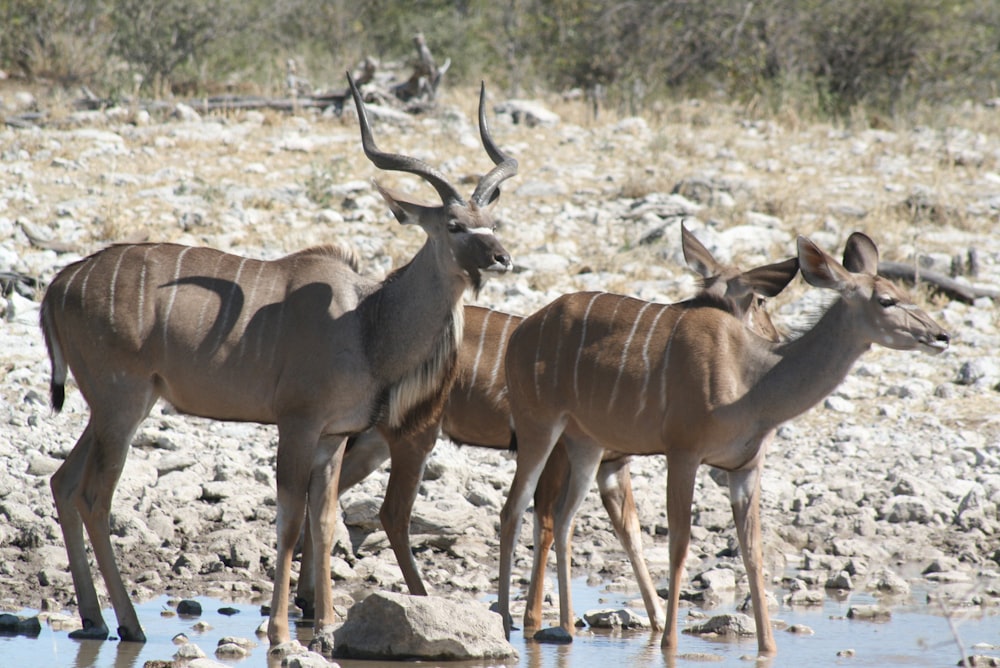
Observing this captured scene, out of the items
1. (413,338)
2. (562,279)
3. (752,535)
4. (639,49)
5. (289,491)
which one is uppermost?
(639,49)

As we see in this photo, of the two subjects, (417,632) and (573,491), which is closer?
(417,632)

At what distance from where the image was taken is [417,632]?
4.90 metres

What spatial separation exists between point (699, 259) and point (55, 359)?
292 centimetres

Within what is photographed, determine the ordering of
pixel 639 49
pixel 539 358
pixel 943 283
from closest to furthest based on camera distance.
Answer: pixel 539 358 → pixel 943 283 → pixel 639 49

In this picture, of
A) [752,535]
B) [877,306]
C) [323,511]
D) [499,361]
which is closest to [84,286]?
[323,511]

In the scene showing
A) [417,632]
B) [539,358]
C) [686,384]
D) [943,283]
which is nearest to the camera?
[417,632]

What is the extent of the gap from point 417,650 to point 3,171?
8.06 m

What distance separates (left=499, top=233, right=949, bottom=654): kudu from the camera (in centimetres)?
548

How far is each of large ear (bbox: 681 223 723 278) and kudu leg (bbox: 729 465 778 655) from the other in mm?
1316

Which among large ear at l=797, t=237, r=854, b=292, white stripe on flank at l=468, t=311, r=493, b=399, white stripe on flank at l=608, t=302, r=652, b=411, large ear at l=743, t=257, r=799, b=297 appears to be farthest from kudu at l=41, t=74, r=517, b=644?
large ear at l=743, t=257, r=799, b=297

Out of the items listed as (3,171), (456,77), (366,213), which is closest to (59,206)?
(3,171)

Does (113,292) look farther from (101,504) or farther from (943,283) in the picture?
(943,283)

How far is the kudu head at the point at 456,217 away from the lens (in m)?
5.30

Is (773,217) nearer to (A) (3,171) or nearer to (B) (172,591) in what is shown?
(A) (3,171)
